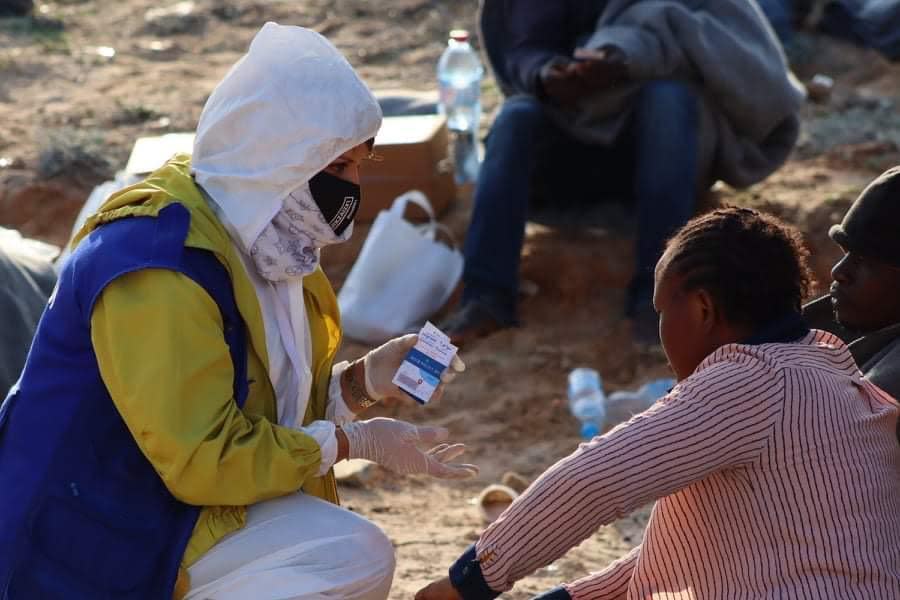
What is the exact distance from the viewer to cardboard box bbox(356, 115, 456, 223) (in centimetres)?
602

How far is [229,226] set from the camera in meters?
2.72

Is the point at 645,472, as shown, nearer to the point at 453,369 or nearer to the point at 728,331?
the point at 728,331

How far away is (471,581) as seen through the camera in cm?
242

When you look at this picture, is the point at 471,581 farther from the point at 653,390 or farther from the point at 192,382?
the point at 653,390

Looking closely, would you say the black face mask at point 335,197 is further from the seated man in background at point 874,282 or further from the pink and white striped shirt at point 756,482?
the seated man in background at point 874,282

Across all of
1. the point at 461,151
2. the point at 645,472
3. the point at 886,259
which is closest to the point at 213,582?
the point at 645,472

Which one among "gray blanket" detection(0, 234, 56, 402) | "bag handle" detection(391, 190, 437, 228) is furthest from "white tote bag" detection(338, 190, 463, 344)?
"gray blanket" detection(0, 234, 56, 402)

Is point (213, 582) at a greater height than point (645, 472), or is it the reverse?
point (645, 472)

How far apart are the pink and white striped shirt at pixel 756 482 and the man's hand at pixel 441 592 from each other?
0.08 m

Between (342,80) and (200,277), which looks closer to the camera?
(200,277)

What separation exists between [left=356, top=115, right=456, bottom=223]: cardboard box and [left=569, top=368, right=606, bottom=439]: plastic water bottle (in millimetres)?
1290

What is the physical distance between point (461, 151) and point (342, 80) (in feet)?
12.9

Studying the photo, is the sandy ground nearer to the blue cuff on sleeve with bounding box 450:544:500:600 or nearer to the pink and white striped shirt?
the blue cuff on sleeve with bounding box 450:544:500:600

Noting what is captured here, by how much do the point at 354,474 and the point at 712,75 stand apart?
2.06 m
